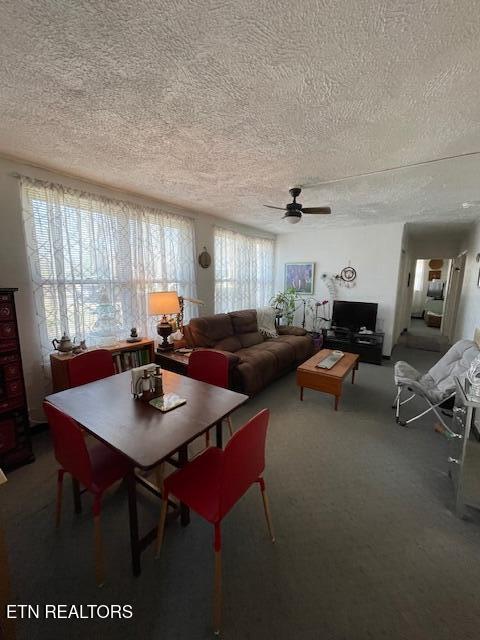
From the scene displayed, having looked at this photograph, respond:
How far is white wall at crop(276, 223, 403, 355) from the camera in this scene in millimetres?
4719

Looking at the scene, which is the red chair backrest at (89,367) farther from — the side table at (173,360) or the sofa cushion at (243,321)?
the sofa cushion at (243,321)

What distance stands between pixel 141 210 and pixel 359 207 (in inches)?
115

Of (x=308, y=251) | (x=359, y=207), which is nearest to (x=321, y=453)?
(x=359, y=207)

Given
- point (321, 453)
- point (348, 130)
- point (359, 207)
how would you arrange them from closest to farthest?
point (348, 130), point (321, 453), point (359, 207)

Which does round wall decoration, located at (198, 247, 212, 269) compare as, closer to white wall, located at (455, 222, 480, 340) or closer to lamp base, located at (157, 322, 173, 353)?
lamp base, located at (157, 322, 173, 353)

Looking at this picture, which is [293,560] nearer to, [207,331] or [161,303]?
[161,303]

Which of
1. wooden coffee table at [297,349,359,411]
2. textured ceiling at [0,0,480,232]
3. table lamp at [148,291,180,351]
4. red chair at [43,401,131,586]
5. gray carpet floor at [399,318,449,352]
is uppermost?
textured ceiling at [0,0,480,232]

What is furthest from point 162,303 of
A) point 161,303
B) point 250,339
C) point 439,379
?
point 439,379

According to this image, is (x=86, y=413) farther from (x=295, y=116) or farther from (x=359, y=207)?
(x=359, y=207)

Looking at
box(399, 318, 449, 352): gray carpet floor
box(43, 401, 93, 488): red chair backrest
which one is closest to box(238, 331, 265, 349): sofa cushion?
box(43, 401, 93, 488): red chair backrest

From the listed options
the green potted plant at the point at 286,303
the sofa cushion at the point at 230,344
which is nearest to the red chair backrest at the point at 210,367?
the sofa cushion at the point at 230,344

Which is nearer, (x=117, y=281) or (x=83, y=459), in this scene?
(x=83, y=459)

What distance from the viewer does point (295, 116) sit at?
1.61 metres

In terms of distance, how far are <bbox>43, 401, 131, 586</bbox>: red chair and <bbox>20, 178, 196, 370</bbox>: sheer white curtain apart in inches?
62.3
